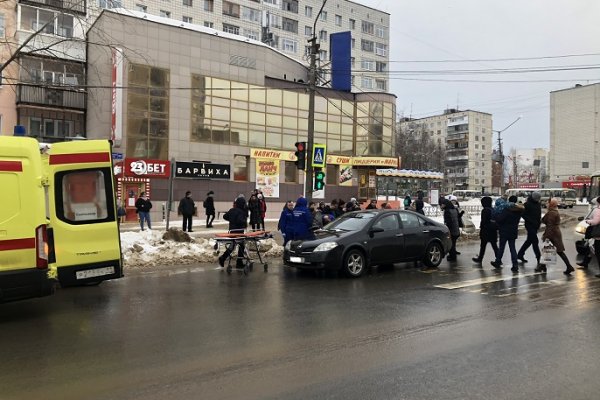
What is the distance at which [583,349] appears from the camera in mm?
5727

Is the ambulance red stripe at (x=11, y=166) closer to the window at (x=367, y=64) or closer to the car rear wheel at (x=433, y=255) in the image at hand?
the car rear wheel at (x=433, y=255)

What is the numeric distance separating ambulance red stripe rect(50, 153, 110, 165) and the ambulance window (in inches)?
6.7

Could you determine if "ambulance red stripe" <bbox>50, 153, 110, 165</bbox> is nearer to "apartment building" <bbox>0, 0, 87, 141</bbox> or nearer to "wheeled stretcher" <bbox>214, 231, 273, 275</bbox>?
"wheeled stretcher" <bbox>214, 231, 273, 275</bbox>

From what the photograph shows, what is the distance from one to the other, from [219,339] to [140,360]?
3.48ft

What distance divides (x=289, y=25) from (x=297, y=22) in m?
1.29

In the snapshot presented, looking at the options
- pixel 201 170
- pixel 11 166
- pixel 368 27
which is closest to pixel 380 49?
pixel 368 27

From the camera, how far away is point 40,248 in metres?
7.16

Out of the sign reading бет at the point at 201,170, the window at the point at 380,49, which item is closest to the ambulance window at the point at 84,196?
the sign reading бет at the point at 201,170

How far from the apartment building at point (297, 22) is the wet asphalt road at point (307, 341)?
3393 centimetres

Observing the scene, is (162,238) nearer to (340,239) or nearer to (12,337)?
(340,239)

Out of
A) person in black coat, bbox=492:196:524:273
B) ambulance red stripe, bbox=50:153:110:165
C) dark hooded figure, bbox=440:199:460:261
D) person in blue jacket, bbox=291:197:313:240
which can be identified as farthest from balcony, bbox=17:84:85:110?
person in black coat, bbox=492:196:524:273

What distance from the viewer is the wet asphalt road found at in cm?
459

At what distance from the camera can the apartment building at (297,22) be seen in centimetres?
4766

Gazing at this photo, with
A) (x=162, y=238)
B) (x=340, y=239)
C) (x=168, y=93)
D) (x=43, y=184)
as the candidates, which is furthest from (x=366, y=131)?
(x=43, y=184)
